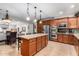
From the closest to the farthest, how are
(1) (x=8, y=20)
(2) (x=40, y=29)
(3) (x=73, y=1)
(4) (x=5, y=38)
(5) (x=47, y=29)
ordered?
(3) (x=73, y=1)
(1) (x=8, y=20)
(4) (x=5, y=38)
(5) (x=47, y=29)
(2) (x=40, y=29)

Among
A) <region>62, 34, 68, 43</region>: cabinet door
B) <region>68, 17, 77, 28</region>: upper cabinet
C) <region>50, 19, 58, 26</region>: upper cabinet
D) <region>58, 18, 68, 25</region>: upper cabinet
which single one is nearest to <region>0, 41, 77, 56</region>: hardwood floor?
<region>62, 34, 68, 43</region>: cabinet door

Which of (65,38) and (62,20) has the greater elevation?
(62,20)

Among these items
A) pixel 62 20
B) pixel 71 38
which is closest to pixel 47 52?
pixel 71 38

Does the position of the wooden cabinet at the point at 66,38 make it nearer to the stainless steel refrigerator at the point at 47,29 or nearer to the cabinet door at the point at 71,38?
the cabinet door at the point at 71,38

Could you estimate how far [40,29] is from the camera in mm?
10578

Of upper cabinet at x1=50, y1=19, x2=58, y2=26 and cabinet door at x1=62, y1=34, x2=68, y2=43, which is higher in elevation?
upper cabinet at x1=50, y1=19, x2=58, y2=26

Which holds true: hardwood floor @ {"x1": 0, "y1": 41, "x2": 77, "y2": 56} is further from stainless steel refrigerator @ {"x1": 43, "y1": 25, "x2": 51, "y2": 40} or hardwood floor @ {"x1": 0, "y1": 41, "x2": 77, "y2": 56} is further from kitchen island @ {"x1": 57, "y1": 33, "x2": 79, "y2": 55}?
stainless steel refrigerator @ {"x1": 43, "y1": 25, "x2": 51, "y2": 40}

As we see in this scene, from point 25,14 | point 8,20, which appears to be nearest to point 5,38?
point 8,20

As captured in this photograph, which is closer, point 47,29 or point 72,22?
point 72,22

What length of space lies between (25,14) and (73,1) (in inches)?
122

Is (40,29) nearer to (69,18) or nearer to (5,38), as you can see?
(69,18)

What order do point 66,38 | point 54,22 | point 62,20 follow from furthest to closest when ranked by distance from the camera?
1. point 54,22
2. point 62,20
3. point 66,38

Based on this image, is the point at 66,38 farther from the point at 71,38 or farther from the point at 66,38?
the point at 71,38

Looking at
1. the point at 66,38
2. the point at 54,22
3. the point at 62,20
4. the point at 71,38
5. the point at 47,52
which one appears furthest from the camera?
the point at 54,22
